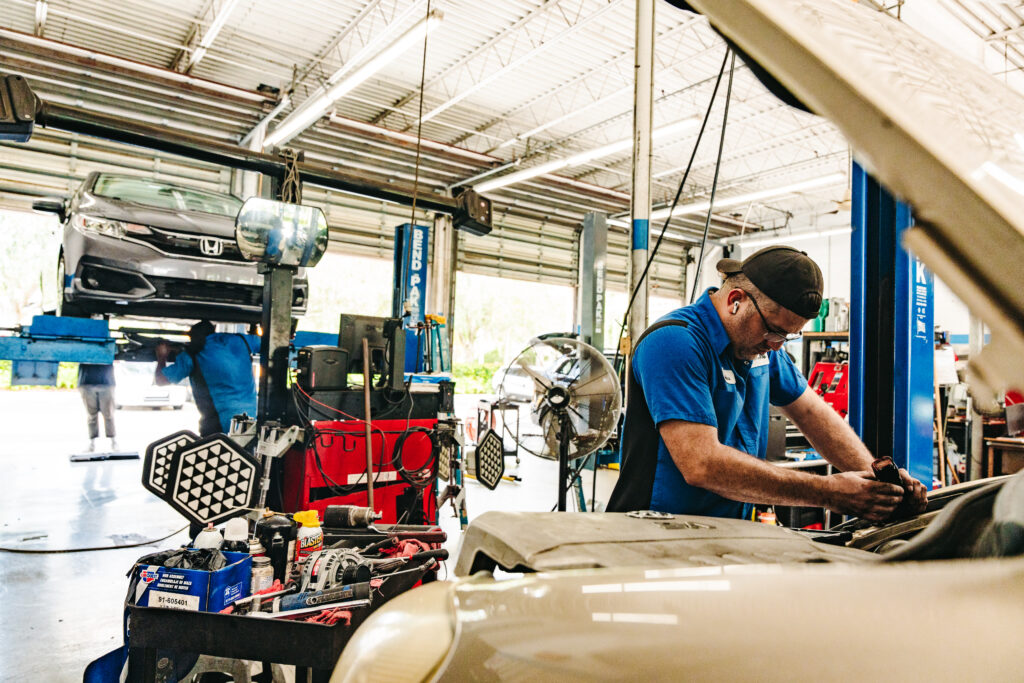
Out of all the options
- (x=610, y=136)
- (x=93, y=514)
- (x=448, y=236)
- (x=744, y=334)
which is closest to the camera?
(x=744, y=334)

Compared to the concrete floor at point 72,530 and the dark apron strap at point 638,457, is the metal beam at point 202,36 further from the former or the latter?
the dark apron strap at point 638,457

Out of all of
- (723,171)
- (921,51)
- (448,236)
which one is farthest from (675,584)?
(723,171)

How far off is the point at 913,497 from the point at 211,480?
1846 mm

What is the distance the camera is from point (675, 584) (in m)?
0.53

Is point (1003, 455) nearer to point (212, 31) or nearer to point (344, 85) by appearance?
point (344, 85)

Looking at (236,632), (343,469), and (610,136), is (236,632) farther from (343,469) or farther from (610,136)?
(610,136)

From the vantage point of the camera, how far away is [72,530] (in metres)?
3.71

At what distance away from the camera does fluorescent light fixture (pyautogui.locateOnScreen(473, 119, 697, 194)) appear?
830 cm

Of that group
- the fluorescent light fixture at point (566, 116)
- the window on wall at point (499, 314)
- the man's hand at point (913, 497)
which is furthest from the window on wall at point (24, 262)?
the man's hand at point (913, 497)

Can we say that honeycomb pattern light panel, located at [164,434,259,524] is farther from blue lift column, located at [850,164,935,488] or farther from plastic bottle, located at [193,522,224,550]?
blue lift column, located at [850,164,935,488]

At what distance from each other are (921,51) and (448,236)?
11.7 metres

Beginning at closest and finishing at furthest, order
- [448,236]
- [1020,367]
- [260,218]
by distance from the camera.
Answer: [1020,367]
[260,218]
[448,236]

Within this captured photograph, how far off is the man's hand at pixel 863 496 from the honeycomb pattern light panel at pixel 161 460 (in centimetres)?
175

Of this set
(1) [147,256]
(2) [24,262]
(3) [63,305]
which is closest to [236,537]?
(1) [147,256]
